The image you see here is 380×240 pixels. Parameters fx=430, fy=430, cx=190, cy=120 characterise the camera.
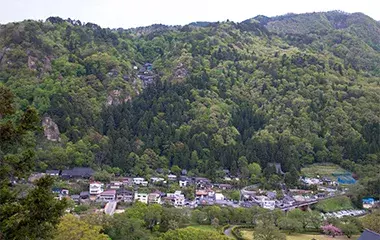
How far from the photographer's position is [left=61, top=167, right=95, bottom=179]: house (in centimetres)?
3866

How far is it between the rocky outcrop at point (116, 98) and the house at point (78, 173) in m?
14.8

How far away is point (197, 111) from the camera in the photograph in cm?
5256

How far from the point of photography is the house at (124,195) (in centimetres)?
3414

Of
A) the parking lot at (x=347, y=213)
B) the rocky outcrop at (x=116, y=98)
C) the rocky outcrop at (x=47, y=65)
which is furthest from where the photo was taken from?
the rocky outcrop at (x=47, y=65)

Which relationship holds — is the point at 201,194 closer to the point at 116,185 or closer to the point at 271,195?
the point at 271,195

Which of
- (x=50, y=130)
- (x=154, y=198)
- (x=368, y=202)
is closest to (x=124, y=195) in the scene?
(x=154, y=198)

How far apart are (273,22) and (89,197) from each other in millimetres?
110704

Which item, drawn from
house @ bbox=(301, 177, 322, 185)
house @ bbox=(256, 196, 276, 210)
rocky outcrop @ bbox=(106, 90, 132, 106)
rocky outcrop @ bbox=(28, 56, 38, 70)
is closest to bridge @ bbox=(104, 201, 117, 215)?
house @ bbox=(256, 196, 276, 210)

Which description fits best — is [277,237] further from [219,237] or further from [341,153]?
[341,153]

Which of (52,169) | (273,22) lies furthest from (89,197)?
(273,22)

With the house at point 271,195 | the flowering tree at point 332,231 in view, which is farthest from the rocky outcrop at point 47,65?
the flowering tree at point 332,231

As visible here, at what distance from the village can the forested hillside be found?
5.30ft

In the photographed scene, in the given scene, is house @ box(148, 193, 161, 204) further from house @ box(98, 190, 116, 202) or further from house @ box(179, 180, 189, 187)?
Result: house @ box(179, 180, 189, 187)

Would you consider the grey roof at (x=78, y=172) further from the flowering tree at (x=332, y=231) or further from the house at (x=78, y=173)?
the flowering tree at (x=332, y=231)
